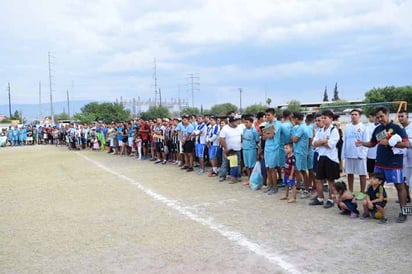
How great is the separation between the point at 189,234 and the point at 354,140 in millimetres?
4231

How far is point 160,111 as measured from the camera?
7950 cm

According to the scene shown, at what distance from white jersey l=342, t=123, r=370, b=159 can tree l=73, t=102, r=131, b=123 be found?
6985cm

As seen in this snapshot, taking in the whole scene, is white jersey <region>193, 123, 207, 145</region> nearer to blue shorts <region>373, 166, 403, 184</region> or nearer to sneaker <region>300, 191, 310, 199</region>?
sneaker <region>300, 191, 310, 199</region>

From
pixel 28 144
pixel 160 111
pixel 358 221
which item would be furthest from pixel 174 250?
pixel 160 111

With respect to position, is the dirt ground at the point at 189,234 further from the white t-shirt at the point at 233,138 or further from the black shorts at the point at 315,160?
the white t-shirt at the point at 233,138

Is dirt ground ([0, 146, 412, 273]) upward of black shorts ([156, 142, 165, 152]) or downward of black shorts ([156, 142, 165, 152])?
downward

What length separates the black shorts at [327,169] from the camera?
7625 millimetres

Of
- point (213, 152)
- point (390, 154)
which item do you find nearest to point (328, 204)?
point (390, 154)

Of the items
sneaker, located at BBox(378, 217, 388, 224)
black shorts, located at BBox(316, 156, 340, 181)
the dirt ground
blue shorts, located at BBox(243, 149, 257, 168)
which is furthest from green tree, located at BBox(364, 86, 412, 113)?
sneaker, located at BBox(378, 217, 388, 224)

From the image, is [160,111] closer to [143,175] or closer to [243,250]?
[143,175]

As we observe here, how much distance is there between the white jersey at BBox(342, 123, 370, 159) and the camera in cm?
843

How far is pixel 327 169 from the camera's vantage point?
765 centimetres

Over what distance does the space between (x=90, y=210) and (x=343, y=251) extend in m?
4.91

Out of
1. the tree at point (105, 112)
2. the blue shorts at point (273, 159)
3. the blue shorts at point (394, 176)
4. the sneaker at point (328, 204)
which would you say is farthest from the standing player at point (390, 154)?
the tree at point (105, 112)
